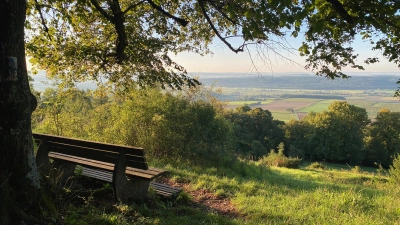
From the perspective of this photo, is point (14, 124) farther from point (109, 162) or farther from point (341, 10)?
point (341, 10)

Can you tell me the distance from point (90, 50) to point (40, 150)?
120 inches

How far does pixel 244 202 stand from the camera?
196 inches

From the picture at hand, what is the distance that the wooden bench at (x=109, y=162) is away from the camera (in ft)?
13.0

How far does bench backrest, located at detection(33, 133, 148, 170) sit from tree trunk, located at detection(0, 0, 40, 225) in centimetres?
126

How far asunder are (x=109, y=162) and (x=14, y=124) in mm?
1640

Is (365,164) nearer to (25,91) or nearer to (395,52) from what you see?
(395,52)

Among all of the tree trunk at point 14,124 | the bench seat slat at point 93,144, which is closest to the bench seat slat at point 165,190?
the bench seat slat at point 93,144

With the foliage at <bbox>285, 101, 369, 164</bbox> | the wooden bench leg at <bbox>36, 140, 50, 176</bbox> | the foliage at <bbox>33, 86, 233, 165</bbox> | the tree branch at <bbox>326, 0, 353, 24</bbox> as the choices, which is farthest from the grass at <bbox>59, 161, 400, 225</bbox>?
the foliage at <bbox>285, 101, 369, 164</bbox>

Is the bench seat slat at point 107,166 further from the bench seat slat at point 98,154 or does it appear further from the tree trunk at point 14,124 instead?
the tree trunk at point 14,124

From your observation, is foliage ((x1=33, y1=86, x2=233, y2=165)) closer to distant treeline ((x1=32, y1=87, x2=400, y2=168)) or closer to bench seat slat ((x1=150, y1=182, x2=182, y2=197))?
distant treeline ((x1=32, y1=87, x2=400, y2=168))

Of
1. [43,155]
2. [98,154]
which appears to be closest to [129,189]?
[98,154]

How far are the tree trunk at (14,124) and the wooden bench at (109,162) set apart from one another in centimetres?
128

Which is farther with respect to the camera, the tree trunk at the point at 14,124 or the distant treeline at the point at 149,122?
the distant treeline at the point at 149,122

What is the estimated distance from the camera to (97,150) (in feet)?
13.4
